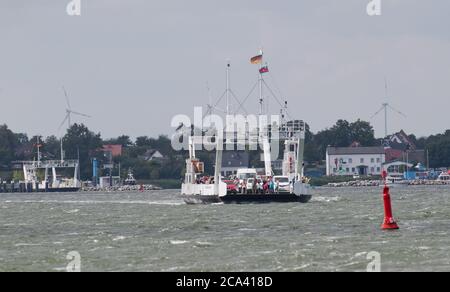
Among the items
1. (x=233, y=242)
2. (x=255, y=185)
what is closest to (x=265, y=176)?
(x=255, y=185)

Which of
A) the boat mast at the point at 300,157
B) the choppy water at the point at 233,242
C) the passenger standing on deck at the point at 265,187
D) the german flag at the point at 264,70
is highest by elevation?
the german flag at the point at 264,70

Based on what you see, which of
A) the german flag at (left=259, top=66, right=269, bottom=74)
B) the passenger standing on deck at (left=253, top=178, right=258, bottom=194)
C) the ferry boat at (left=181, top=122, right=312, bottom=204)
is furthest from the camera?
the german flag at (left=259, top=66, right=269, bottom=74)

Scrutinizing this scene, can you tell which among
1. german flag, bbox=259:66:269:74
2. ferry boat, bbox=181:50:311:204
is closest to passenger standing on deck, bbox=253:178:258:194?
ferry boat, bbox=181:50:311:204

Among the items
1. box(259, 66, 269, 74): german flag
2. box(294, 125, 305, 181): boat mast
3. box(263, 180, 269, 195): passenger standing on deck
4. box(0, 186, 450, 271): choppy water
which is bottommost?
box(0, 186, 450, 271): choppy water

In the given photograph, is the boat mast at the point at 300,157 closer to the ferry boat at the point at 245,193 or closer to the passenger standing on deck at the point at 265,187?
the ferry boat at the point at 245,193

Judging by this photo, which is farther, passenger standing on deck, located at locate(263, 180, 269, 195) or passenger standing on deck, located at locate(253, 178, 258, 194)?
passenger standing on deck, located at locate(263, 180, 269, 195)

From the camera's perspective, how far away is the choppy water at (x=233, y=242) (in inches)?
1753

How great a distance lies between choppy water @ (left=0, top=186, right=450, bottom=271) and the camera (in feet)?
146

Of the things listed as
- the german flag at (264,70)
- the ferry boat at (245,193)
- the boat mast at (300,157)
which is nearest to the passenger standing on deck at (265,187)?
the ferry boat at (245,193)

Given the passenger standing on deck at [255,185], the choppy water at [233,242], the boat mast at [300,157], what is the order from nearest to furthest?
the choppy water at [233,242]
the passenger standing on deck at [255,185]
the boat mast at [300,157]

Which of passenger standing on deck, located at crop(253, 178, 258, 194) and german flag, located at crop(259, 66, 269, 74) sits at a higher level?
german flag, located at crop(259, 66, 269, 74)

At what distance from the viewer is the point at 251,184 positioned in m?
102

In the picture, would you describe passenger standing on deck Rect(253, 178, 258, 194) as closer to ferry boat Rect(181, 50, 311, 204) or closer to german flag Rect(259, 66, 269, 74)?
ferry boat Rect(181, 50, 311, 204)

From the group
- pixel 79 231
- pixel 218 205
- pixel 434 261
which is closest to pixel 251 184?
pixel 218 205
